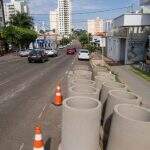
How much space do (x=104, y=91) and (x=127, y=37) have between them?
26.7 metres

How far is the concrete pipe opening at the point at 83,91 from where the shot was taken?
29.5 feet

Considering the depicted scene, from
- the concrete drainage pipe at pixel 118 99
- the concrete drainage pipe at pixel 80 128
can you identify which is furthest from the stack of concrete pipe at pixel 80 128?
the concrete drainage pipe at pixel 118 99

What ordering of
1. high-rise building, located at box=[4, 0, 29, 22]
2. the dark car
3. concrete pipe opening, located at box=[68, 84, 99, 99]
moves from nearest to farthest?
concrete pipe opening, located at box=[68, 84, 99, 99] → the dark car → high-rise building, located at box=[4, 0, 29, 22]

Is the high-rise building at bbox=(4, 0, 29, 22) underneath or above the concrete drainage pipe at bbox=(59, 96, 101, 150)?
above

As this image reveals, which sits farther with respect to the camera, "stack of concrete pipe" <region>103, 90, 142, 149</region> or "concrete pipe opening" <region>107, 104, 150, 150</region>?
"stack of concrete pipe" <region>103, 90, 142, 149</region>

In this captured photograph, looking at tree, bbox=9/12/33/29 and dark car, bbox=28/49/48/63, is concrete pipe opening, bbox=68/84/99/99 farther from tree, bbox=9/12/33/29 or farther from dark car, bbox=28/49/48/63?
tree, bbox=9/12/33/29

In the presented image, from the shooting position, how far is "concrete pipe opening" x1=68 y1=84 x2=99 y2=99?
8.99 metres

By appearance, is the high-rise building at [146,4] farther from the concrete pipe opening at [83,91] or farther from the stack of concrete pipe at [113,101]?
the stack of concrete pipe at [113,101]

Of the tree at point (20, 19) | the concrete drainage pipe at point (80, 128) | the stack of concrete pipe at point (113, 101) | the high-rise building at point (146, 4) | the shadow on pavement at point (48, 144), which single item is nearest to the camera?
the concrete drainage pipe at point (80, 128)

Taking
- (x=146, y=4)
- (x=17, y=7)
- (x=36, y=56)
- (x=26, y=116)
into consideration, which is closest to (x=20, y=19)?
(x=36, y=56)

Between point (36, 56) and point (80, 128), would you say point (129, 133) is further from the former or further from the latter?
point (36, 56)

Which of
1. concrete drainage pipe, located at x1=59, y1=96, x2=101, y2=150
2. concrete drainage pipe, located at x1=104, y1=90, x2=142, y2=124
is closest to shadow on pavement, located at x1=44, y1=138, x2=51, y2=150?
concrete drainage pipe, located at x1=59, y1=96, x2=101, y2=150

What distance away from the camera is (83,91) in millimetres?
9445

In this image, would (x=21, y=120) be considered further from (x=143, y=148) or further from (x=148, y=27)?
(x=148, y=27)
